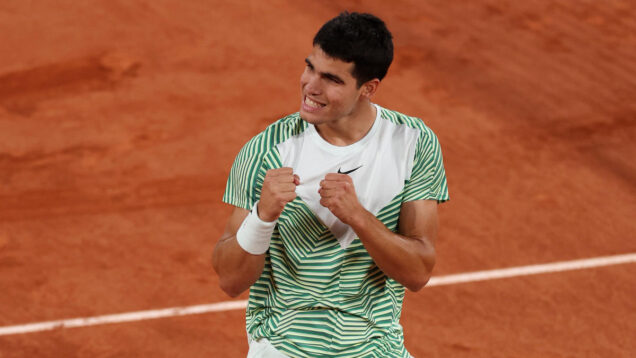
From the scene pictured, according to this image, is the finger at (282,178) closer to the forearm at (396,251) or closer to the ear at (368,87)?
the forearm at (396,251)

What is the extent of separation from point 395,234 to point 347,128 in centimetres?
50

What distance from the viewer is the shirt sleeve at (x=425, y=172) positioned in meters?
4.35

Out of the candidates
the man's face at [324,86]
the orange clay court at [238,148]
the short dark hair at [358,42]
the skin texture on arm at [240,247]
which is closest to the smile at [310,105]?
the man's face at [324,86]

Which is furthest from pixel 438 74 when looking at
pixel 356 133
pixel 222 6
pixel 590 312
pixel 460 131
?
pixel 356 133

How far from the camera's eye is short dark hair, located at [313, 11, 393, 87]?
4055 millimetres

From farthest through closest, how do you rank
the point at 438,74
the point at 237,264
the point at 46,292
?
the point at 438,74, the point at 46,292, the point at 237,264

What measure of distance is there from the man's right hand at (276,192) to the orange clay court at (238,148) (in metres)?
2.76

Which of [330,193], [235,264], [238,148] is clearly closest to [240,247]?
[235,264]

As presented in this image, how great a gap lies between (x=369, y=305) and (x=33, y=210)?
4.30 meters

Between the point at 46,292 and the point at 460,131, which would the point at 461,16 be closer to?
the point at 460,131

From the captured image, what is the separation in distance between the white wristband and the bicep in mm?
583

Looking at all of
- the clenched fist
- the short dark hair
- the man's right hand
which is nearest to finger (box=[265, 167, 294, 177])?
the man's right hand

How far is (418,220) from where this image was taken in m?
4.30

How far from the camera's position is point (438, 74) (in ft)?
32.4
